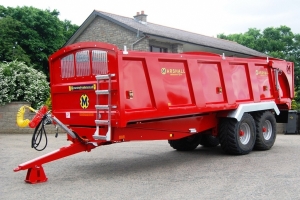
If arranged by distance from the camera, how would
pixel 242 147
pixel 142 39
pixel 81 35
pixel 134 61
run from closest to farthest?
pixel 134 61
pixel 242 147
pixel 142 39
pixel 81 35

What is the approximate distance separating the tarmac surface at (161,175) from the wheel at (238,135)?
21cm

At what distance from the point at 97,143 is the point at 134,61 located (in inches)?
71.2

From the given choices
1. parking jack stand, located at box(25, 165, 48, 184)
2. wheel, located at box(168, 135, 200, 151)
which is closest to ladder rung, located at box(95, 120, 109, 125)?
parking jack stand, located at box(25, 165, 48, 184)

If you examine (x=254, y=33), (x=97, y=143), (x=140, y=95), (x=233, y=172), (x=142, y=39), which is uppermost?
(x=254, y=33)

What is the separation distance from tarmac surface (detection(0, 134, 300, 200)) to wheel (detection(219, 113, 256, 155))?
0.21 m

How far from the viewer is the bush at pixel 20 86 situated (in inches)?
643

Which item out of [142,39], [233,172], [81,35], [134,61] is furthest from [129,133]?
[81,35]

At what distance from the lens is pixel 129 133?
772 centimetres

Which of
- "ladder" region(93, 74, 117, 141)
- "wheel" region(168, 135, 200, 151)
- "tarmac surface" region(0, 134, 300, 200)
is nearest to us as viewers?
"tarmac surface" region(0, 134, 300, 200)

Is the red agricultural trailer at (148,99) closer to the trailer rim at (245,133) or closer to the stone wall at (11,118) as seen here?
the trailer rim at (245,133)

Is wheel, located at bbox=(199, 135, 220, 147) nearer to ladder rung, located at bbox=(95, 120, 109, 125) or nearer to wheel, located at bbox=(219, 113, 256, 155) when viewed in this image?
wheel, located at bbox=(219, 113, 256, 155)

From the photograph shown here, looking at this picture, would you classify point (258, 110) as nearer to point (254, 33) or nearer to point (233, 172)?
point (233, 172)

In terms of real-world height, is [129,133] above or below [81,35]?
below

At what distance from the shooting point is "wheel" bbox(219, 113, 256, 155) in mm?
9484
